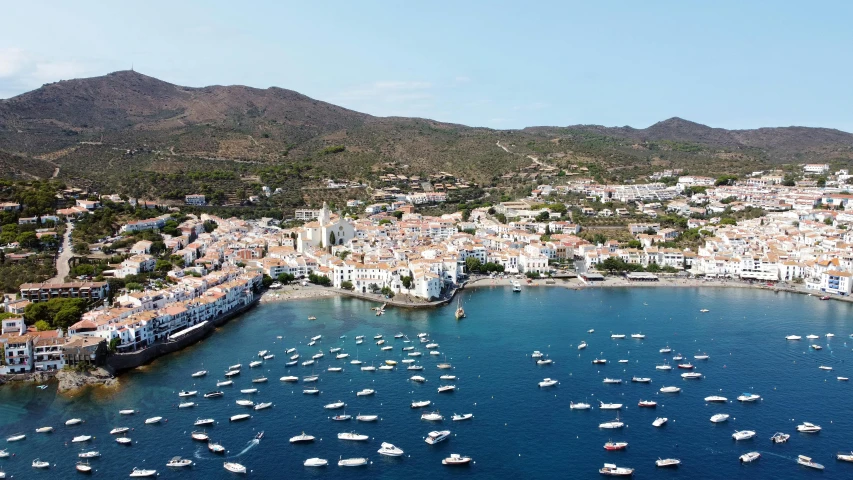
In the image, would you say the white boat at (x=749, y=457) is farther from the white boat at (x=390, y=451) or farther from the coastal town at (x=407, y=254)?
the coastal town at (x=407, y=254)

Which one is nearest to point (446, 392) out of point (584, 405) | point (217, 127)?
point (584, 405)

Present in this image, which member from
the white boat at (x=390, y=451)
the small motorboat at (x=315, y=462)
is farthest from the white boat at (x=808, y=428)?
the small motorboat at (x=315, y=462)

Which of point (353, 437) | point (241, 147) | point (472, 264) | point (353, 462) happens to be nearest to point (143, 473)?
point (353, 462)

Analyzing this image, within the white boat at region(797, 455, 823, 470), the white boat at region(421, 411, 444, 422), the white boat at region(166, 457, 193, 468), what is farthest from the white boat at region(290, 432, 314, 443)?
the white boat at region(797, 455, 823, 470)

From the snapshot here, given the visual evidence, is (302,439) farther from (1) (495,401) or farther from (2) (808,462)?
(2) (808,462)

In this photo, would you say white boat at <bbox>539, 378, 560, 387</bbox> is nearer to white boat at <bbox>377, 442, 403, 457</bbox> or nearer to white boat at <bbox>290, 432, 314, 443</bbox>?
white boat at <bbox>377, 442, 403, 457</bbox>

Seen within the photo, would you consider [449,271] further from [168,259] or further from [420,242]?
[168,259]
